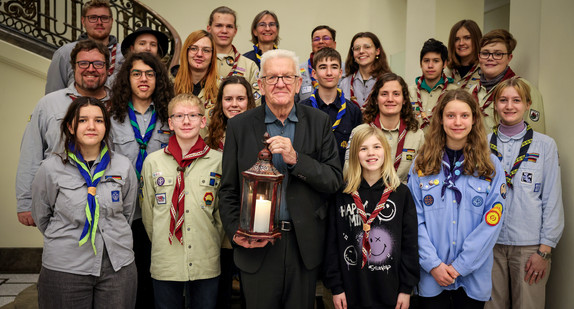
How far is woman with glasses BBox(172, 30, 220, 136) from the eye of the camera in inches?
152

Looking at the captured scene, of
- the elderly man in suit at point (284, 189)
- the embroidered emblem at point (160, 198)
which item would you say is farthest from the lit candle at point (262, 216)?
the embroidered emblem at point (160, 198)

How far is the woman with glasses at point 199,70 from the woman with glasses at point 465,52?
2185 mm

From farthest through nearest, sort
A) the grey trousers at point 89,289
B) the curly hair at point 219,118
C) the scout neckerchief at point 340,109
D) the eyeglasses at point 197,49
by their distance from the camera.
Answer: the eyeglasses at point 197,49, the scout neckerchief at point 340,109, the curly hair at point 219,118, the grey trousers at point 89,289

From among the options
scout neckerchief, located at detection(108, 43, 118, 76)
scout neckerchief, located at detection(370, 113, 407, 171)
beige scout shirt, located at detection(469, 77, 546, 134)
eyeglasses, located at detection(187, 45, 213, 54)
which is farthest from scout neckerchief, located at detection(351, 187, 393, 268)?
scout neckerchief, located at detection(108, 43, 118, 76)

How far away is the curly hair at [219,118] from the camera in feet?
11.7

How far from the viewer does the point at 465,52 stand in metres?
4.43

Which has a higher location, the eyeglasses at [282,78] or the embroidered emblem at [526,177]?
the eyeglasses at [282,78]

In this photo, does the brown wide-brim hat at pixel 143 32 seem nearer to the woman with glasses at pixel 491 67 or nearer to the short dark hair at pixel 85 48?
the short dark hair at pixel 85 48

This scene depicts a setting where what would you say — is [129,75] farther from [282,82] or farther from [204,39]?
[282,82]

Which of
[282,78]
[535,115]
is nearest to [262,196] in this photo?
[282,78]

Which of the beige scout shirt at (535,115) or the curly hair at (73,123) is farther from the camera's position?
the beige scout shirt at (535,115)

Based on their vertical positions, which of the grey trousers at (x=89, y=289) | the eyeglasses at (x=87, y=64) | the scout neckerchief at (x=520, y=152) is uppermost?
the eyeglasses at (x=87, y=64)

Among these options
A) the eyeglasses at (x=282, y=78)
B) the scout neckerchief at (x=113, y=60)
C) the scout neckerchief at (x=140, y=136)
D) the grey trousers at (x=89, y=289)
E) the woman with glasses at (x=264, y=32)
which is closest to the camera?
the eyeglasses at (x=282, y=78)

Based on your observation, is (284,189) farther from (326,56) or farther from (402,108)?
(326,56)
